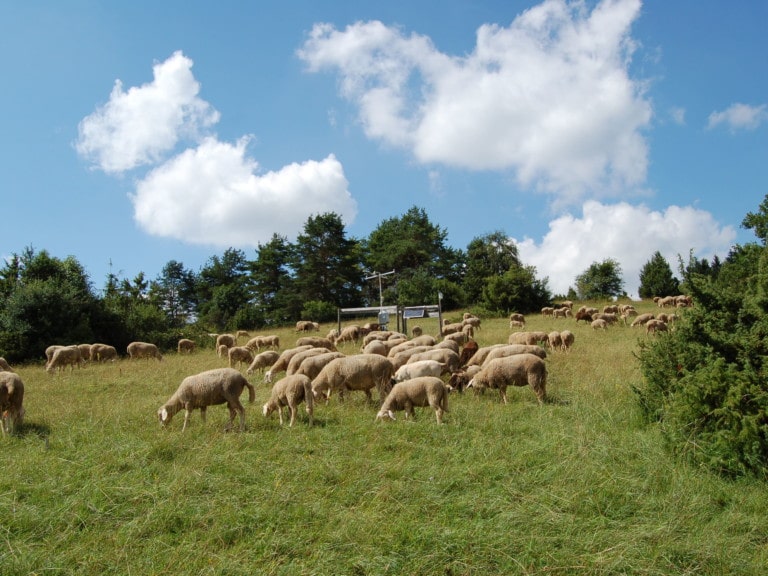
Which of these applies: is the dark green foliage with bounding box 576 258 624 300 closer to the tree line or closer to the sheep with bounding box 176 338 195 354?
the tree line

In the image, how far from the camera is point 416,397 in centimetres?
962

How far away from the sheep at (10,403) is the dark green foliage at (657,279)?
A: 65.1 metres

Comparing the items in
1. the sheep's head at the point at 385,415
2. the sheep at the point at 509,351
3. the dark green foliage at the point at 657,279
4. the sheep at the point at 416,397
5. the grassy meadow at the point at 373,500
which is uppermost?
the dark green foliage at the point at 657,279

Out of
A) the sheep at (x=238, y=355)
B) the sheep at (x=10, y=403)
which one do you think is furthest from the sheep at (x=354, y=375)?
the sheep at (x=238, y=355)

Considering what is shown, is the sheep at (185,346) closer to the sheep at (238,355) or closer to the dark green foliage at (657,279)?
the sheep at (238,355)

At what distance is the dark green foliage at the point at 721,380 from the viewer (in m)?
6.64

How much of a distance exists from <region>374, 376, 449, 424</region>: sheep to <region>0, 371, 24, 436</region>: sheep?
648 cm

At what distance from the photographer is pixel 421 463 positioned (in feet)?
23.2

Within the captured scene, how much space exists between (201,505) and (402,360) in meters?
9.13

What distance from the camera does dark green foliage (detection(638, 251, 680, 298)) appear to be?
206ft

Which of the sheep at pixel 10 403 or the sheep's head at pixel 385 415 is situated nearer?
the sheep at pixel 10 403

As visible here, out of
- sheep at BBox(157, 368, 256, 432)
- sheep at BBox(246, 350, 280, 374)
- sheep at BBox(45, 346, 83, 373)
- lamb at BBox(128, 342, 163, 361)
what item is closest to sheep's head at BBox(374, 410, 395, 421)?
sheep at BBox(157, 368, 256, 432)

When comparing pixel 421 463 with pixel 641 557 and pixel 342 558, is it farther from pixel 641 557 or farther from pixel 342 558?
pixel 641 557

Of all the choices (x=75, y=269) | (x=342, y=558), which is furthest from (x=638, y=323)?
(x=75, y=269)
